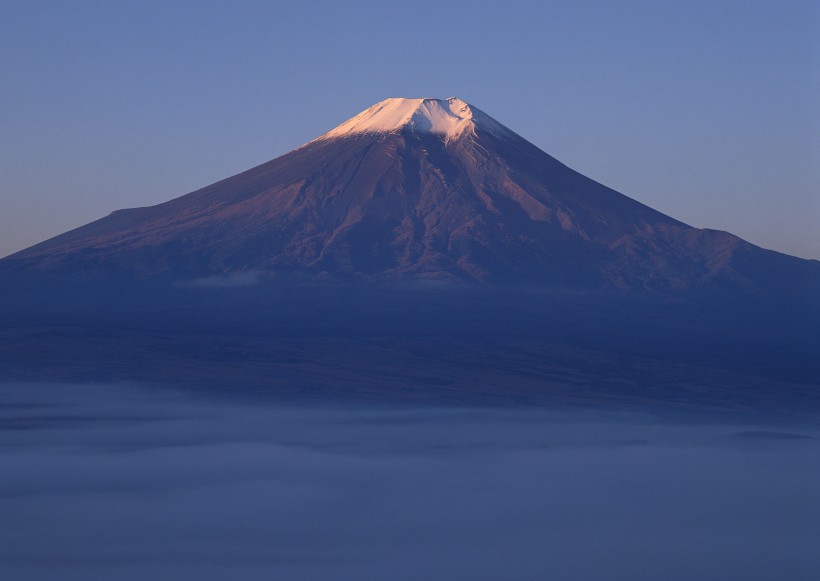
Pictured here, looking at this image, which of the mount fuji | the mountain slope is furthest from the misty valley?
the mountain slope

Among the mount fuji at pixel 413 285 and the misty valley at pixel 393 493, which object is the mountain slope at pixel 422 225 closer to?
the mount fuji at pixel 413 285

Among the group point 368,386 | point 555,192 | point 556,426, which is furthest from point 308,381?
point 555,192

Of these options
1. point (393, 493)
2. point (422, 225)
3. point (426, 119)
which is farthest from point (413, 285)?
point (393, 493)

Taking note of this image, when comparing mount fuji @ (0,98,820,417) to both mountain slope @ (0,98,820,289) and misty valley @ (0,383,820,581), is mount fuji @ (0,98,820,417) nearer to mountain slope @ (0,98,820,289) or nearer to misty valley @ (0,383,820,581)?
mountain slope @ (0,98,820,289)

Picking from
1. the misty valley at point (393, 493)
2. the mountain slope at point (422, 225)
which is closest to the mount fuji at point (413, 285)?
the mountain slope at point (422, 225)

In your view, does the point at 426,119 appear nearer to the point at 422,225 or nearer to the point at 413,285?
the point at 422,225

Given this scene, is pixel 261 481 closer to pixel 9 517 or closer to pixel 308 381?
pixel 9 517
